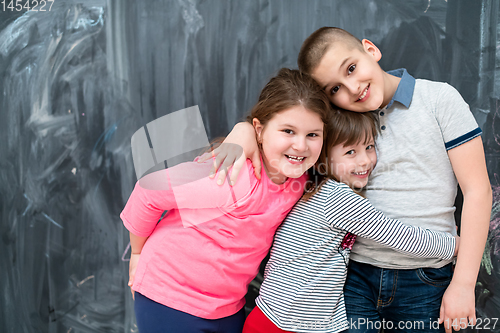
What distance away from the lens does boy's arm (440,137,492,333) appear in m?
0.90

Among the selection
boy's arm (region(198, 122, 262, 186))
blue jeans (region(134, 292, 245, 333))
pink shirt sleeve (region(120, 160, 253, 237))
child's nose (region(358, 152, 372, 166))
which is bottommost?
blue jeans (region(134, 292, 245, 333))

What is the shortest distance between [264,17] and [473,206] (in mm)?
843

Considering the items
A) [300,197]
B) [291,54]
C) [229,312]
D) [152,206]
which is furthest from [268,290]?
[291,54]

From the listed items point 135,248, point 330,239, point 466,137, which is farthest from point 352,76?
point 135,248

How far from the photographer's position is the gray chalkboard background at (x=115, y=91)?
42.9 inches

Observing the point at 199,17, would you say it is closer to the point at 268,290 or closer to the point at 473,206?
the point at 268,290

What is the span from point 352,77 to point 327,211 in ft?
1.23

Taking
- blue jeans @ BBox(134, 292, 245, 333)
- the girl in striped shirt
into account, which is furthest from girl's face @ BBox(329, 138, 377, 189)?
blue jeans @ BBox(134, 292, 245, 333)

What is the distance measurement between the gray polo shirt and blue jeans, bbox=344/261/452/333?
0.10 feet

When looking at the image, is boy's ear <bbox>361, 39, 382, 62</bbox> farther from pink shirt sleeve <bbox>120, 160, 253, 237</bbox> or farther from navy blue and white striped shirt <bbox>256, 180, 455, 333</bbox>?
pink shirt sleeve <bbox>120, 160, 253, 237</bbox>

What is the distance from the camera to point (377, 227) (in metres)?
0.90

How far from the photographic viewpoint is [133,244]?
3.41 feet

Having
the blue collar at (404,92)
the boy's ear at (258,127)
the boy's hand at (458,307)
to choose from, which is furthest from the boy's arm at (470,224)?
the boy's ear at (258,127)

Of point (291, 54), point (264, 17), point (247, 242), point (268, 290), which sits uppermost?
point (264, 17)
